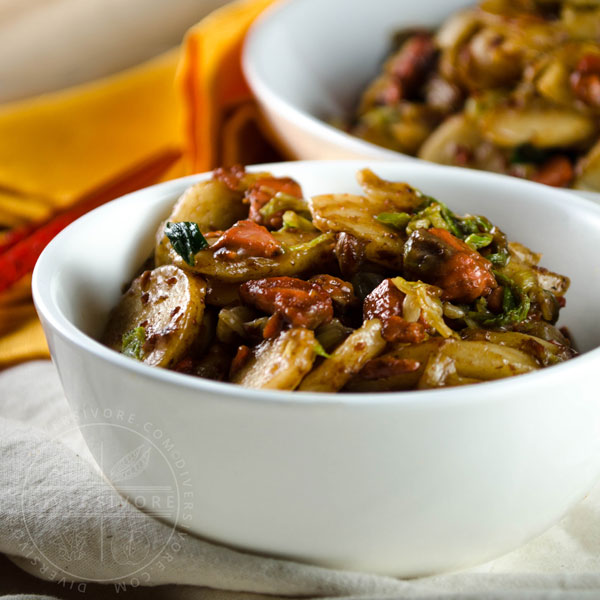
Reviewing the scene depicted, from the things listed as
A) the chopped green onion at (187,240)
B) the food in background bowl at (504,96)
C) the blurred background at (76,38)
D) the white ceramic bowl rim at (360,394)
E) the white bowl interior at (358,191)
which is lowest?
the blurred background at (76,38)

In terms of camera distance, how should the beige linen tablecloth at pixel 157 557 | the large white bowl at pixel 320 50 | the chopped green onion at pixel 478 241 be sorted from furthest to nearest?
the large white bowl at pixel 320 50 → the chopped green onion at pixel 478 241 → the beige linen tablecloth at pixel 157 557

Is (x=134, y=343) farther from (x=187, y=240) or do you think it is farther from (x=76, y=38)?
(x=76, y=38)

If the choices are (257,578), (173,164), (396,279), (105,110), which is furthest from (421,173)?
(105,110)

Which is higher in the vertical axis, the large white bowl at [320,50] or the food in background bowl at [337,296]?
the food in background bowl at [337,296]

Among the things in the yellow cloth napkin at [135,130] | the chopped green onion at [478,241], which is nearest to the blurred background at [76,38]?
the yellow cloth napkin at [135,130]

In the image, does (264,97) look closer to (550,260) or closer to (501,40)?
(501,40)

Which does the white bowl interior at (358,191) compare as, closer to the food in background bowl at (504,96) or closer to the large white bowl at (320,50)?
the food in background bowl at (504,96)

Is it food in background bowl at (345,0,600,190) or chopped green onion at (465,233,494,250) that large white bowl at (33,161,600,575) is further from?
food in background bowl at (345,0,600,190)

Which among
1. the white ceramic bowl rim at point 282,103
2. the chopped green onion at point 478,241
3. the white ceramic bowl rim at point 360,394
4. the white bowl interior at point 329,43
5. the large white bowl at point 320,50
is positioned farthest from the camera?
the white bowl interior at point 329,43
